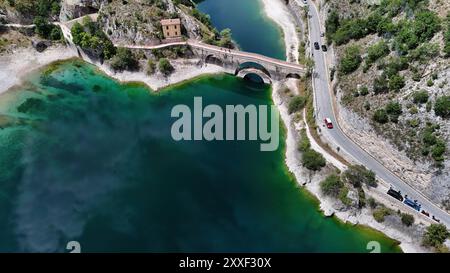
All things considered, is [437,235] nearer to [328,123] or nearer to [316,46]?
[328,123]

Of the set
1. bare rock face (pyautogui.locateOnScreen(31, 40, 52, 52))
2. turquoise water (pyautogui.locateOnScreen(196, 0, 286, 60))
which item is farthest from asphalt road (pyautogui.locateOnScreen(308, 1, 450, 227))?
bare rock face (pyautogui.locateOnScreen(31, 40, 52, 52))

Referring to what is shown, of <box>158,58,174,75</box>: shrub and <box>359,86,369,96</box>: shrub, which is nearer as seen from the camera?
<box>359,86,369,96</box>: shrub

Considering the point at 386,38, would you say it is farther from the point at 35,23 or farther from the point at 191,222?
the point at 35,23

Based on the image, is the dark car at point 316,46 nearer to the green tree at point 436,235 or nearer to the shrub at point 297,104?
the shrub at point 297,104

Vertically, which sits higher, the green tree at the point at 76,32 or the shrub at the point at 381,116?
the green tree at the point at 76,32

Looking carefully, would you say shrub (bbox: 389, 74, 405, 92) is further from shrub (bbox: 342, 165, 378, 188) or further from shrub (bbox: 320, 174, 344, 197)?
shrub (bbox: 320, 174, 344, 197)

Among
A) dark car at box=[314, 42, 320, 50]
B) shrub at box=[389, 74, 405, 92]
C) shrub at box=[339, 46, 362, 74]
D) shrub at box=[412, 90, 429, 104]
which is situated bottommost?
shrub at box=[412, 90, 429, 104]

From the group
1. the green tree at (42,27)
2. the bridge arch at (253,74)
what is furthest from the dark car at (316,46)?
the green tree at (42,27)
